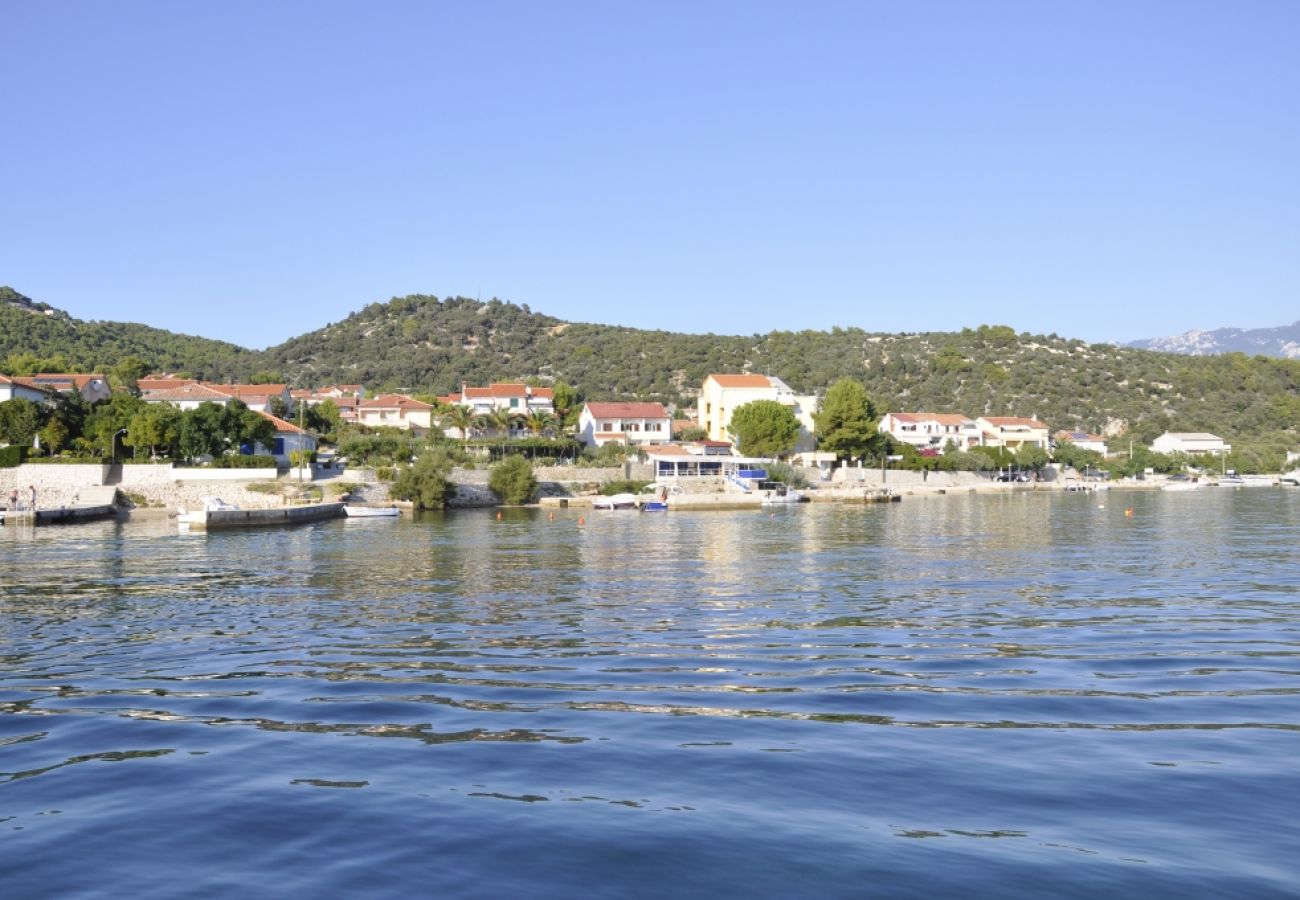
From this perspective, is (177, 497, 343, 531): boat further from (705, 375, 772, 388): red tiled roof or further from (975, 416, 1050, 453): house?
(975, 416, 1050, 453): house

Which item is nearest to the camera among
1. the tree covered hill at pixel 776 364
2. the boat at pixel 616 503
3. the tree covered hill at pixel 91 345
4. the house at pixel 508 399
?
the boat at pixel 616 503

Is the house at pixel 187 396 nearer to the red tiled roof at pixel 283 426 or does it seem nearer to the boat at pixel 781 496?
the red tiled roof at pixel 283 426

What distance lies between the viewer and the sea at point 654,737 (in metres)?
8.19

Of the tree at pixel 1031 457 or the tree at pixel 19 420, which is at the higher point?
the tree at pixel 19 420

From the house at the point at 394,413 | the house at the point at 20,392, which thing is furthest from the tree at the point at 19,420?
the house at the point at 394,413

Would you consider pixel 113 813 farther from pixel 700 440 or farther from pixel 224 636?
pixel 700 440

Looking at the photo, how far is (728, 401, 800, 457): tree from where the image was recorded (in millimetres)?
83625

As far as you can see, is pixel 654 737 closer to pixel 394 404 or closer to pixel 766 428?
pixel 766 428

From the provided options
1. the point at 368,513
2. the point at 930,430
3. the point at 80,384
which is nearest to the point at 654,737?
the point at 368,513

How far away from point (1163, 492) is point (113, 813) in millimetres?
92566

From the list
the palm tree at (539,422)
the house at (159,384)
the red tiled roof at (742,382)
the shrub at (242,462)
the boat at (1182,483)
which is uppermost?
the red tiled roof at (742,382)

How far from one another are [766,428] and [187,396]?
4063 centimetres

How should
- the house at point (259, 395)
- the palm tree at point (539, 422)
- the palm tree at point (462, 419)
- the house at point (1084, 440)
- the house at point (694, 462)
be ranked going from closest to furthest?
the house at point (694, 462) < the house at point (259, 395) < the palm tree at point (462, 419) < the palm tree at point (539, 422) < the house at point (1084, 440)

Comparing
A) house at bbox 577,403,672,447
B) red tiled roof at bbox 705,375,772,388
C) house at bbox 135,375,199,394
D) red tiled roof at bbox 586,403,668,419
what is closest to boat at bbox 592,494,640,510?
house at bbox 577,403,672,447
